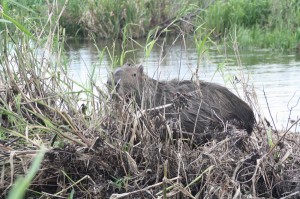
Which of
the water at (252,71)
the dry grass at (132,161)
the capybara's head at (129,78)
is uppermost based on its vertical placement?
the capybara's head at (129,78)

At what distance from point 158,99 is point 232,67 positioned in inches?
157

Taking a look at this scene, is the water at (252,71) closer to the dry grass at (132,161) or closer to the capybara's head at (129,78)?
the capybara's head at (129,78)

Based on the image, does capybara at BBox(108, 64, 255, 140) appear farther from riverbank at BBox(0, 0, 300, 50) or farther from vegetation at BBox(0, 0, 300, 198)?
riverbank at BBox(0, 0, 300, 50)

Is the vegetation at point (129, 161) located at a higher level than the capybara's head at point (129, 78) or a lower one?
lower

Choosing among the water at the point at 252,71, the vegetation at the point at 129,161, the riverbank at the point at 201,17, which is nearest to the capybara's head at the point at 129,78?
the water at the point at 252,71

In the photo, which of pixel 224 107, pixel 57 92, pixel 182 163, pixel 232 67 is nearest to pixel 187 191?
pixel 182 163

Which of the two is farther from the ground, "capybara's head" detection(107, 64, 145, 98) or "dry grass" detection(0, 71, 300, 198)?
"capybara's head" detection(107, 64, 145, 98)

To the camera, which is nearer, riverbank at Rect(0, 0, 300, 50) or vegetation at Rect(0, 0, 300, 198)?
vegetation at Rect(0, 0, 300, 198)

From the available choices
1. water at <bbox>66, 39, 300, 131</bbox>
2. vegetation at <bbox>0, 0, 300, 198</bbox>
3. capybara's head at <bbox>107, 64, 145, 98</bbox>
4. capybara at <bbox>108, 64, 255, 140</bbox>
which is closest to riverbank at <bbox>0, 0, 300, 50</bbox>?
water at <bbox>66, 39, 300, 131</bbox>

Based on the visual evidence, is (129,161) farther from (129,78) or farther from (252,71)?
(252,71)

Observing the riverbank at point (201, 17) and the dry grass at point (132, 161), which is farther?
the riverbank at point (201, 17)

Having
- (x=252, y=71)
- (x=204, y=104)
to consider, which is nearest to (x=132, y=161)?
(x=204, y=104)

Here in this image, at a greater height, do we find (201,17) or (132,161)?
(201,17)

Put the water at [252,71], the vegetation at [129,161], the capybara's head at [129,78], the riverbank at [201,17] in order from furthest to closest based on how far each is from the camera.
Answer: the riverbank at [201,17] → the water at [252,71] → the capybara's head at [129,78] → the vegetation at [129,161]
